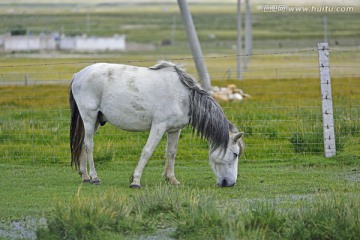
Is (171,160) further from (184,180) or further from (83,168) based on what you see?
(83,168)

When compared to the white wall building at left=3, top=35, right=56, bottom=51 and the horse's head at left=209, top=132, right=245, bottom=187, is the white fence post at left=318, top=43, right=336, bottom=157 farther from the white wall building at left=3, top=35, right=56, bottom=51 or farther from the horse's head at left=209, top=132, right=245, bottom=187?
the white wall building at left=3, top=35, right=56, bottom=51

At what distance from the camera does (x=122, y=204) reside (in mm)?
8453

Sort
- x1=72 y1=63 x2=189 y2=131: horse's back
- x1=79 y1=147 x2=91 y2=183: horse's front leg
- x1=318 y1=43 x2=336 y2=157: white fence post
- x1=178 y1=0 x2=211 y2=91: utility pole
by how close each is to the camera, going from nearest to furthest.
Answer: x1=72 y1=63 x2=189 y2=131: horse's back, x1=79 y1=147 x2=91 y2=183: horse's front leg, x1=318 y1=43 x2=336 y2=157: white fence post, x1=178 y1=0 x2=211 y2=91: utility pole

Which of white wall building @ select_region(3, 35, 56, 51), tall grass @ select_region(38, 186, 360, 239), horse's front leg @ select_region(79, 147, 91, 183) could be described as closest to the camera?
tall grass @ select_region(38, 186, 360, 239)

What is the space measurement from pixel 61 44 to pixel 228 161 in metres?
60.6

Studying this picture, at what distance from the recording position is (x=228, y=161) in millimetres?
11102

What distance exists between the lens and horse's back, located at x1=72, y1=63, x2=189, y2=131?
36.6ft

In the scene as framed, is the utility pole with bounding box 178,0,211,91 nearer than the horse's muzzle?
No

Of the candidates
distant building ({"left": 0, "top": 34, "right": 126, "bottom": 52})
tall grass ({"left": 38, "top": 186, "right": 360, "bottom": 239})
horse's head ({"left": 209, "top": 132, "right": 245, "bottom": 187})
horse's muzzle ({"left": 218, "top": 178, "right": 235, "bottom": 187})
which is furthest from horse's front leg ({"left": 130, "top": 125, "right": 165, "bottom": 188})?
distant building ({"left": 0, "top": 34, "right": 126, "bottom": 52})

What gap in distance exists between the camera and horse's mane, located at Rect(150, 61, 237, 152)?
36.3 feet

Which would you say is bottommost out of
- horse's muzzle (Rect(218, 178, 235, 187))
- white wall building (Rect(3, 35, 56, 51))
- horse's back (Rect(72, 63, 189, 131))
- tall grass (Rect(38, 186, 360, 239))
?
tall grass (Rect(38, 186, 360, 239))

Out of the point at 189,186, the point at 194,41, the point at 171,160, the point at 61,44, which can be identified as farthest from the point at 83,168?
the point at 61,44

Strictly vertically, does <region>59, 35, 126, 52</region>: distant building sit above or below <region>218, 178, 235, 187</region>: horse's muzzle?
above

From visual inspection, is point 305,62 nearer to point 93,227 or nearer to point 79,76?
point 79,76
